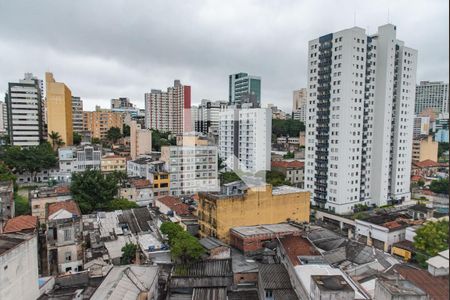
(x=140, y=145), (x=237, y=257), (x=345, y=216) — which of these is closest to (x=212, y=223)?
(x=237, y=257)

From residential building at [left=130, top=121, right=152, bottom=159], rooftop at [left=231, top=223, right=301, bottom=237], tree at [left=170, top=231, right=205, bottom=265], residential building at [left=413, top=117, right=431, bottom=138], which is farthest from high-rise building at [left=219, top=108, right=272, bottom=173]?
residential building at [left=413, top=117, right=431, bottom=138]

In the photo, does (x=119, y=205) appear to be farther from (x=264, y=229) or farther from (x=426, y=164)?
(x=426, y=164)

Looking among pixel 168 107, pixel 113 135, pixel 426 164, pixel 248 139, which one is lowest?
pixel 426 164

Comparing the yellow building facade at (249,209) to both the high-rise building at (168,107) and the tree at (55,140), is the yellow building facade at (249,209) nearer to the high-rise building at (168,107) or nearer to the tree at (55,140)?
the tree at (55,140)

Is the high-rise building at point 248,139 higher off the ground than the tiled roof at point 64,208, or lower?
higher

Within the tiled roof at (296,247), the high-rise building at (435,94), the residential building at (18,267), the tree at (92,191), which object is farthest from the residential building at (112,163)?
the high-rise building at (435,94)

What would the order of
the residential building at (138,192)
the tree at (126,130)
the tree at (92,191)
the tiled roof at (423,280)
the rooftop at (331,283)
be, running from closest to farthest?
1. the tiled roof at (423,280)
2. the rooftop at (331,283)
3. the tree at (92,191)
4. the residential building at (138,192)
5. the tree at (126,130)

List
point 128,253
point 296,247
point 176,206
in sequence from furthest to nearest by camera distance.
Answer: point 176,206
point 128,253
point 296,247

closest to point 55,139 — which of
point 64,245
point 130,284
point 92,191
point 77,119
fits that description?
point 77,119
